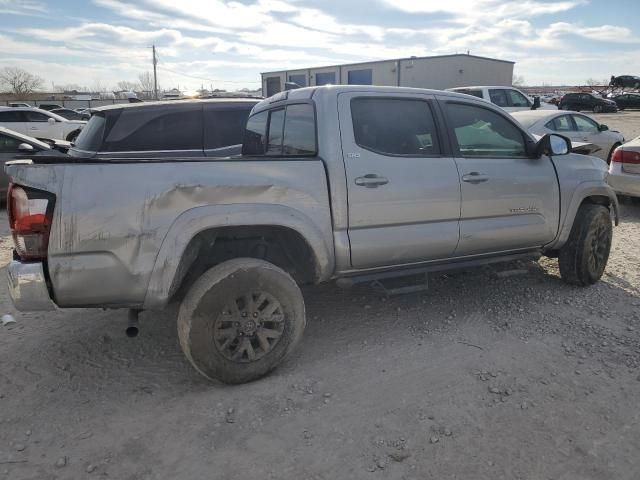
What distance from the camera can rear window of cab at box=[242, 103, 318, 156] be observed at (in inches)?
143

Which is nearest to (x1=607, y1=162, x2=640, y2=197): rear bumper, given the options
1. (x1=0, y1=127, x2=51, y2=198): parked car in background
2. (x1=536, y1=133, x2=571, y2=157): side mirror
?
(x1=536, y1=133, x2=571, y2=157): side mirror

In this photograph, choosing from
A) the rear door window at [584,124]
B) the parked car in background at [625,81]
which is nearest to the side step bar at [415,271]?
the rear door window at [584,124]

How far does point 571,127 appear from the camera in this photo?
1021cm

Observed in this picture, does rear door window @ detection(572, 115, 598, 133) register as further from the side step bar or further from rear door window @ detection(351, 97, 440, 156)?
rear door window @ detection(351, 97, 440, 156)

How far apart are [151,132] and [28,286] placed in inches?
136

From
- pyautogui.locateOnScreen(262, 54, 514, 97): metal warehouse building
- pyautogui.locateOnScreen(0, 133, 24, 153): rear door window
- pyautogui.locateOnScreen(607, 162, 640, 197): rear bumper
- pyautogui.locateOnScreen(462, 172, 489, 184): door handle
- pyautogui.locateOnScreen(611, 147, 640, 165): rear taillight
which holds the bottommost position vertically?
pyautogui.locateOnScreen(607, 162, 640, 197): rear bumper

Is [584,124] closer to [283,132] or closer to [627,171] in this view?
[627,171]

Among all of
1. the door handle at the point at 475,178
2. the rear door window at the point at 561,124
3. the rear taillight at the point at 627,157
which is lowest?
the door handle at the point at 475,178

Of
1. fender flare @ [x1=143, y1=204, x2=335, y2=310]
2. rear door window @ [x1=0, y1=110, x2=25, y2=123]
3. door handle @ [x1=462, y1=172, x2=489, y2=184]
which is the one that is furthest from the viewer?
rear door window @ [x1=0, y1=110, x2=25, y2=123]

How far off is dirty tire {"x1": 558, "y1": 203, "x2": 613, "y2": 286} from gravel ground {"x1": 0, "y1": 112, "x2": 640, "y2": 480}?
340 mm

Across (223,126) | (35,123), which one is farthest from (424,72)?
(223,126)

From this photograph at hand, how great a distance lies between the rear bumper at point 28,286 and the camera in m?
2.75

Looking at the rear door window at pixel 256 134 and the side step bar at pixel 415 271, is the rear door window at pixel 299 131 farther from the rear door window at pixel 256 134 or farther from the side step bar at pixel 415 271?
the side step bar at pixel 415 271

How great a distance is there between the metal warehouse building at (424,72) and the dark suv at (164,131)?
30467mm
